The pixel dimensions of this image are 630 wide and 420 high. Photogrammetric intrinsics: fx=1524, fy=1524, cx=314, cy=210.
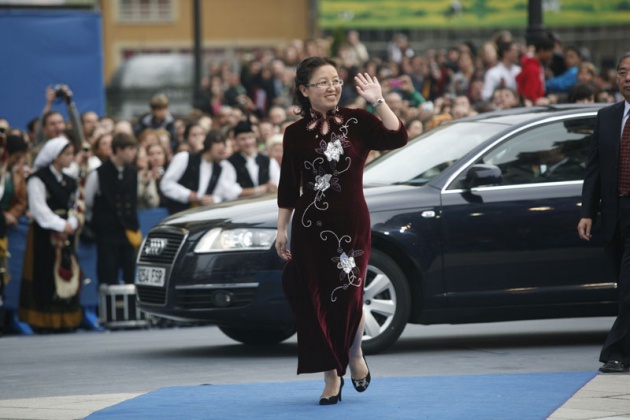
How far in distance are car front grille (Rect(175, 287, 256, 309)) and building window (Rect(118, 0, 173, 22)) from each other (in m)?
48.5

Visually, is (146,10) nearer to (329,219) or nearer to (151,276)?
(151,276)

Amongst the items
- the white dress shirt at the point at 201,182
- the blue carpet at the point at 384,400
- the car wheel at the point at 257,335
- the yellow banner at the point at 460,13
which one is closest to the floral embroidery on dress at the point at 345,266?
the blue carpet at the point at 384,400

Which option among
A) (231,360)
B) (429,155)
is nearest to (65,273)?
(231,360)

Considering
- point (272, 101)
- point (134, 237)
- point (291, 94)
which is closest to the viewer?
point (134, 237)

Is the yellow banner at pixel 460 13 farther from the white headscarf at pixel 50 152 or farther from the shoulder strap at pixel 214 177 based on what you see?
the white headscarf at pixel 50 152

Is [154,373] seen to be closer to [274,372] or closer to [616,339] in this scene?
[274,372]

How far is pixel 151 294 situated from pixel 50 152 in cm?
347

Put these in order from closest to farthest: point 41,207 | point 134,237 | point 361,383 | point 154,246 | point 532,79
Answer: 1. point 361,383
2. point 154,246
3. point 41,207
4. point 134,237
5. point 532,79

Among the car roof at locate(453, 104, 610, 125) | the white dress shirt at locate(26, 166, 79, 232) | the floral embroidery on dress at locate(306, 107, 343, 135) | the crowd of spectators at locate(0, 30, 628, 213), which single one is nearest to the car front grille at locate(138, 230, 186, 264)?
the crowd of spectators at locate(0, 30, 628, 213)

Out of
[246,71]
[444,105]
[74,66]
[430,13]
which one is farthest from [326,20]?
[444,105]

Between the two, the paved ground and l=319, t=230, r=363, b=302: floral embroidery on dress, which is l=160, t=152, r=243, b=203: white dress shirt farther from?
l=319, t=230, r=363, b=302: floral embroidery on dress

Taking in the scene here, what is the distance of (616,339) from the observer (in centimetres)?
945

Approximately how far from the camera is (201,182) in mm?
15531

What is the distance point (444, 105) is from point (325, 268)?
→ 32.5 ft
